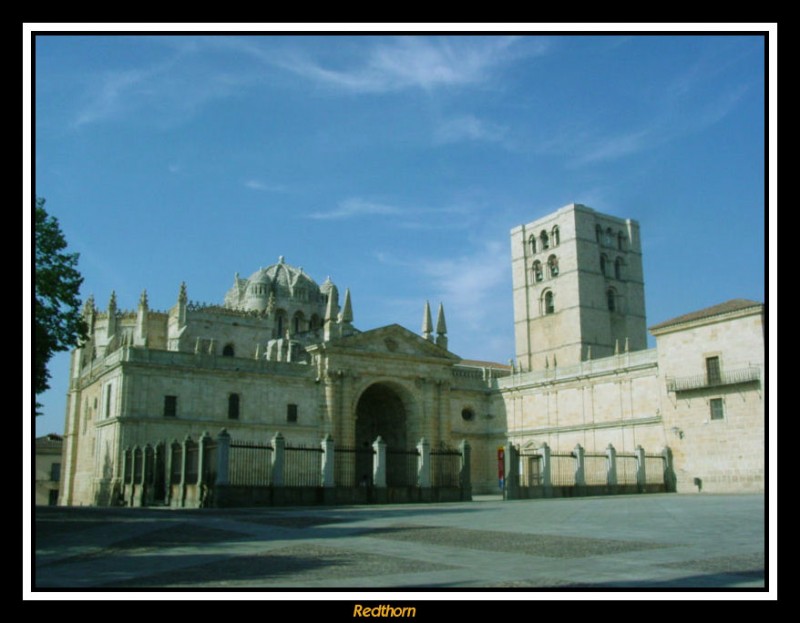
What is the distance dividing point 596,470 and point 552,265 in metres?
38.1

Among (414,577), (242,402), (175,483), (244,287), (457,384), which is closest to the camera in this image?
(414,577)

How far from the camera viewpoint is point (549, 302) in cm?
7669

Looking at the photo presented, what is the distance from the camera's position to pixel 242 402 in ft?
145

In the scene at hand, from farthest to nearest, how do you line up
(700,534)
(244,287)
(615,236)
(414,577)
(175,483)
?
(615,236)
(244,287)
(175,483)
(700,534)
(414,577)

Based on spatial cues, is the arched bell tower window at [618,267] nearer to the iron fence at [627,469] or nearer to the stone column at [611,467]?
the iron fence at [627,469]

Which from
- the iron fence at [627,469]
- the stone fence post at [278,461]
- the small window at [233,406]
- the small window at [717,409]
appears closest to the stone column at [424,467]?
the stone fence post at [278,461]

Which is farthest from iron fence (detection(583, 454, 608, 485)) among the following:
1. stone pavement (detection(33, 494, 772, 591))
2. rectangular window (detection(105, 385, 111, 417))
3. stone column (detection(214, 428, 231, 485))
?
rectangular window (detection(105, 385, 111, 417))

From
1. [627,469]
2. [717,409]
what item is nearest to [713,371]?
[717,409]
